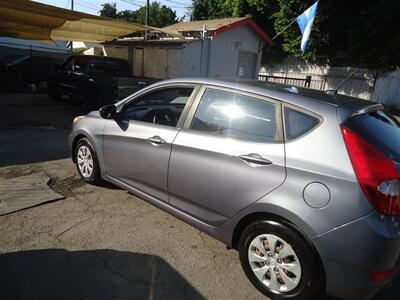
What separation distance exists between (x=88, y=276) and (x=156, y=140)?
4.50 ft

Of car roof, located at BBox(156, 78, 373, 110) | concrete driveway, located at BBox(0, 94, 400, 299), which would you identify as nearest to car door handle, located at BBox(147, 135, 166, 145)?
car roof, located at BBox(156, 78, 373, 110)

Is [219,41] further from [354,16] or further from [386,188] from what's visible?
[386,188]

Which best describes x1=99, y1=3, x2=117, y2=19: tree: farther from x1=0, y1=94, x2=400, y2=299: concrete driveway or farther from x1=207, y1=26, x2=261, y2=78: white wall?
x1=0, y1=94, x2=400, y2=299: concrete driveway

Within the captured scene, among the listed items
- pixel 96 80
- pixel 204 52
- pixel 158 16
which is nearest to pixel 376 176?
pixel 96 80

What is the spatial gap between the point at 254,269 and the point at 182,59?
1116cm

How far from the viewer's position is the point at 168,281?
2.84 metres

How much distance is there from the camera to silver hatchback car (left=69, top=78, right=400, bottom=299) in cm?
225

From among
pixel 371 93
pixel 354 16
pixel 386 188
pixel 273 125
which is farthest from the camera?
pixel 371 93

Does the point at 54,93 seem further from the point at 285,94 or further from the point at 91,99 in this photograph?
the point at 285,94

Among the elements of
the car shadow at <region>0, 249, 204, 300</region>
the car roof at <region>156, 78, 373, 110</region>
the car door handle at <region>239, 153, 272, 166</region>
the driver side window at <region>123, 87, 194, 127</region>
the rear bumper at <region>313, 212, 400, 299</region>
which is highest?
the car roof at <region>156, 78, 373, 110</region>

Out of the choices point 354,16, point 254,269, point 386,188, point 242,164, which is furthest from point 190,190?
point 354,16

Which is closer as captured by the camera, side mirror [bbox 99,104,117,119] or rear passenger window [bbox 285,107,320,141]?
rear passenger window [bbox 285,107,320,141]

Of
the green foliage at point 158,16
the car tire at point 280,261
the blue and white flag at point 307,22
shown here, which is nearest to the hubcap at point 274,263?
the car tire at point 280,261

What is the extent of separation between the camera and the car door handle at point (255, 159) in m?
2.60
